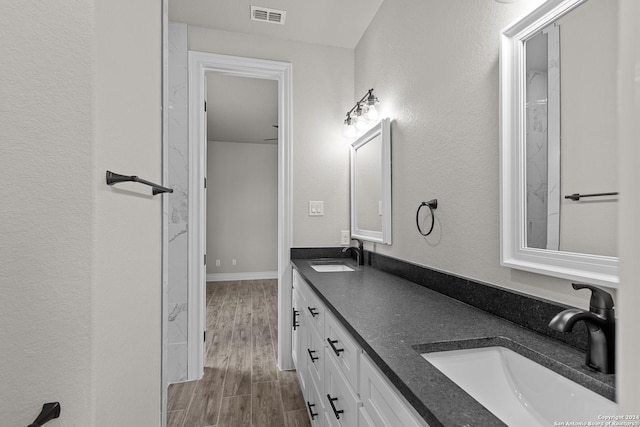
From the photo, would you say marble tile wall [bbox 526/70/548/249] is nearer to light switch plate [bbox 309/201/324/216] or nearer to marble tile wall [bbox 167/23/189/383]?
light switch plate [bbox 309/201/324/216]

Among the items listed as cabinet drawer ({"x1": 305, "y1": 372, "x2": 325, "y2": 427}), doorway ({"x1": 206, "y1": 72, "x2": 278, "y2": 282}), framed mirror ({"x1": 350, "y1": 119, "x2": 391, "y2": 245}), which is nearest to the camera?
cabinet drawer ({"x1": 305, "y1": 372, "x2": 325, "y2": 427})

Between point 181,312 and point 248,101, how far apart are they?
8.74ft

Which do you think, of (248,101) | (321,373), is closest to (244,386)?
(321,373)

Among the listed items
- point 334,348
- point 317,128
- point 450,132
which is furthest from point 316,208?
point 334,348

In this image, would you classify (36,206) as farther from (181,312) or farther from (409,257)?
(181,312)

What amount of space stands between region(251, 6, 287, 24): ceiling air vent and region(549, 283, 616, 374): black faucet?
2.33 m

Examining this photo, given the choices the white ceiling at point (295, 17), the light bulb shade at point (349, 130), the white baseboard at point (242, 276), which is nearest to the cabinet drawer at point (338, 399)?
the light bulb shade at point (349, 130)

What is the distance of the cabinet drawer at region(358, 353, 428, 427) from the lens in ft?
2.27

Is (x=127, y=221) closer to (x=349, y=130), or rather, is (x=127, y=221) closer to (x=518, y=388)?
(x=518, y=388)

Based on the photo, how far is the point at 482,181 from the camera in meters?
1.24

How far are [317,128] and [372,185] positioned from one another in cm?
71

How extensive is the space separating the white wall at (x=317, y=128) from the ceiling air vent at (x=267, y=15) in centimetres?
22

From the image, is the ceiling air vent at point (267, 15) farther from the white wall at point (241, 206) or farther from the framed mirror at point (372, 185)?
the white wall at point (241, 206)

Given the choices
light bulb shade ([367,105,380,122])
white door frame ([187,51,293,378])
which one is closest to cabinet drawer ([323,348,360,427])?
white door frame ([187,51,293,378])
